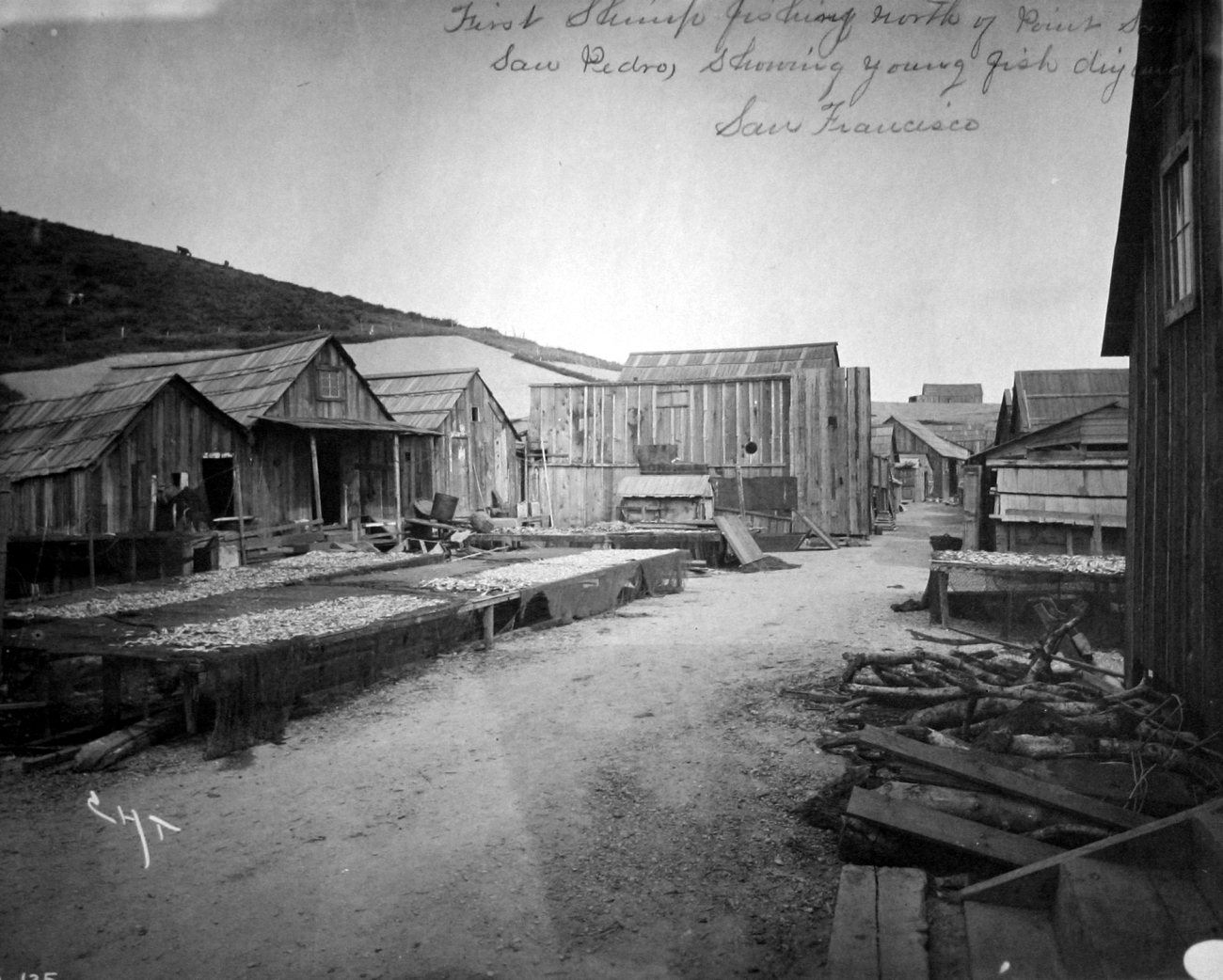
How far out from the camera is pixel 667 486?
19734mm

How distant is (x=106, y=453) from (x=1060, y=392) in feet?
65.2

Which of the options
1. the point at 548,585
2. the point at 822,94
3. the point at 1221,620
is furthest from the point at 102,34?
the point at 1221,620

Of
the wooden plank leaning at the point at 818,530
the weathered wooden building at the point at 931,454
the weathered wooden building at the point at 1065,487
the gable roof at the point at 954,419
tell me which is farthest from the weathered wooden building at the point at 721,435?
the gable roof at the point at 954,419

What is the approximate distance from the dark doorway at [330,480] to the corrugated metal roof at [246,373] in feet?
7.63

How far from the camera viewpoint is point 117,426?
13.8 metres

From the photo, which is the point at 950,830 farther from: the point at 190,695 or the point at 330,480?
the point at 330,480

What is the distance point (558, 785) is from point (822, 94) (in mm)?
5525

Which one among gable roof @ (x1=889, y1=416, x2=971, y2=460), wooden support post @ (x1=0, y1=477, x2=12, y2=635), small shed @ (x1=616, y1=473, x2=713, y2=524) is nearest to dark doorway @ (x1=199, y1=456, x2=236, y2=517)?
small shed @ (x1=616, y1=473, x2=713, y2=524)

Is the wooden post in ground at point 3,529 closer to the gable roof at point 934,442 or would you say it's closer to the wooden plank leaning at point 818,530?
the wooden plank leaning at point 818,530

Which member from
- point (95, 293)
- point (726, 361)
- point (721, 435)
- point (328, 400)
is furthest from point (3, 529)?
point (726, 361)

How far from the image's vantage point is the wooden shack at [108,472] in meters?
12.9

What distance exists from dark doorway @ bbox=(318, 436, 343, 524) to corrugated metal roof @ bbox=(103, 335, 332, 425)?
232 cm

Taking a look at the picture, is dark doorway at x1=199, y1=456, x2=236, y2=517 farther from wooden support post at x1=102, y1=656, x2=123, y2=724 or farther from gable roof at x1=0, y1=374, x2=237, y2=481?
wooden support post at x1=102, y1=656, x2=123, y2=724

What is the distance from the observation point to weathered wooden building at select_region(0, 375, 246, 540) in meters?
13.1
